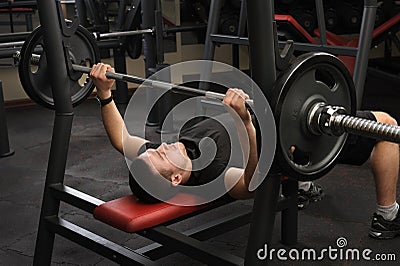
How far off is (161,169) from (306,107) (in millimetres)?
452

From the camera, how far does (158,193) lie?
1343 mm

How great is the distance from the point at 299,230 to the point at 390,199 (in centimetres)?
33

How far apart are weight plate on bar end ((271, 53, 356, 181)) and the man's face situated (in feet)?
1.14

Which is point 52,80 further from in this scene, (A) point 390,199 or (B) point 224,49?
(B) point 224,49

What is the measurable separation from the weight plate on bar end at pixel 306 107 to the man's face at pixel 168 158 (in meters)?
0.35

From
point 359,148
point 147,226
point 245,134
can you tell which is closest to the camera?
point 245,134

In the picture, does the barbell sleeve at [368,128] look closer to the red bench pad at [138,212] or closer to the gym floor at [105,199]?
the red bench pad at [138,212]

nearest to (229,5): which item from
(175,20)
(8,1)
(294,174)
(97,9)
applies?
(175,20)

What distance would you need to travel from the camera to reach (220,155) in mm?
1491

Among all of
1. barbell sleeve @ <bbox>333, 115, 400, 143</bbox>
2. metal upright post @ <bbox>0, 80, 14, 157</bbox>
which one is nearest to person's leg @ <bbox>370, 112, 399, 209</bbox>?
barbell sleeve @ <bbox>333, 115, 400, 143</bbox>

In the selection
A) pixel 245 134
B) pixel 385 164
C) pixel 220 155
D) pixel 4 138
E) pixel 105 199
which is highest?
pixel 245 134

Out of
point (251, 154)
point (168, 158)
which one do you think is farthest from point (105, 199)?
point (251, 154)

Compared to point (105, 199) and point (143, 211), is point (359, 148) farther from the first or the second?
point (105, 199)

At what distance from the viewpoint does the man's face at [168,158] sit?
1.35 meters
